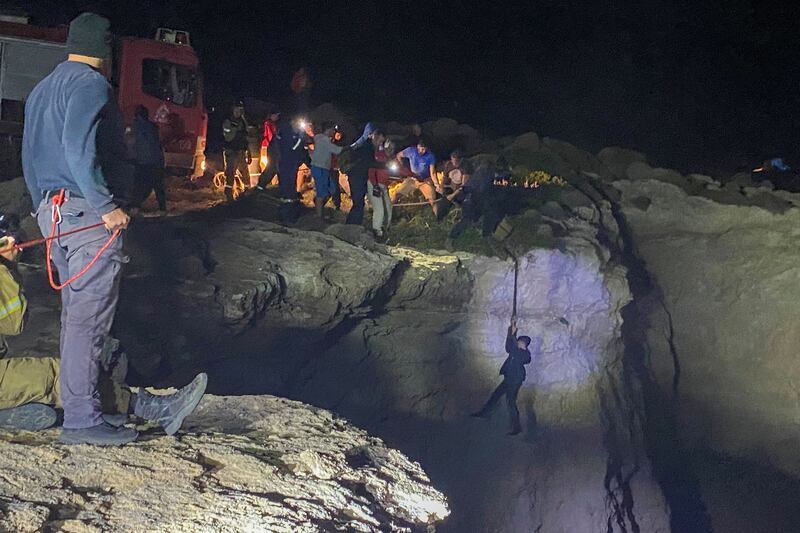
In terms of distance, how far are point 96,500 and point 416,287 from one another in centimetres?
743

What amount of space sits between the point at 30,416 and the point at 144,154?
7778 mm

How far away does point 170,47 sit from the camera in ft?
45.9

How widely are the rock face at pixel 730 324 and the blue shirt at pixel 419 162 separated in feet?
14.3

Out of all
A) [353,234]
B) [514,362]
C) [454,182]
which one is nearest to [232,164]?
[353,234]

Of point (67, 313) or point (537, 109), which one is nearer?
point (67, 313)

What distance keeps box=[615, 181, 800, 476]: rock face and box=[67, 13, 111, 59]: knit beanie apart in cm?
1138

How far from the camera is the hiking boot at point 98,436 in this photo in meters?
3.75

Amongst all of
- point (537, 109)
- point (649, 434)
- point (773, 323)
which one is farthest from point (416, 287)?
point (537, 109)

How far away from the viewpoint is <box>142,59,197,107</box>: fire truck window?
13.6 m

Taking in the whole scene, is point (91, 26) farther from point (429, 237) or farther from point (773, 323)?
point (773, 323)

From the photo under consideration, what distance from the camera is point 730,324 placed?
13367 mm

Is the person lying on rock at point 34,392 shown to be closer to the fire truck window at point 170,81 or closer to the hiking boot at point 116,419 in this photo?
the hiking boot at point 116,419

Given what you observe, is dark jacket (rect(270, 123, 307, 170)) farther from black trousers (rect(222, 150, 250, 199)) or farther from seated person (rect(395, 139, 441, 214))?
black trousers (rect(222, 150, 250, 199))

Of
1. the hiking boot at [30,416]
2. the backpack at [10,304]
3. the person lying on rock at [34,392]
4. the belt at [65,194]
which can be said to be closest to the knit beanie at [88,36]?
the belt at [65,194]
